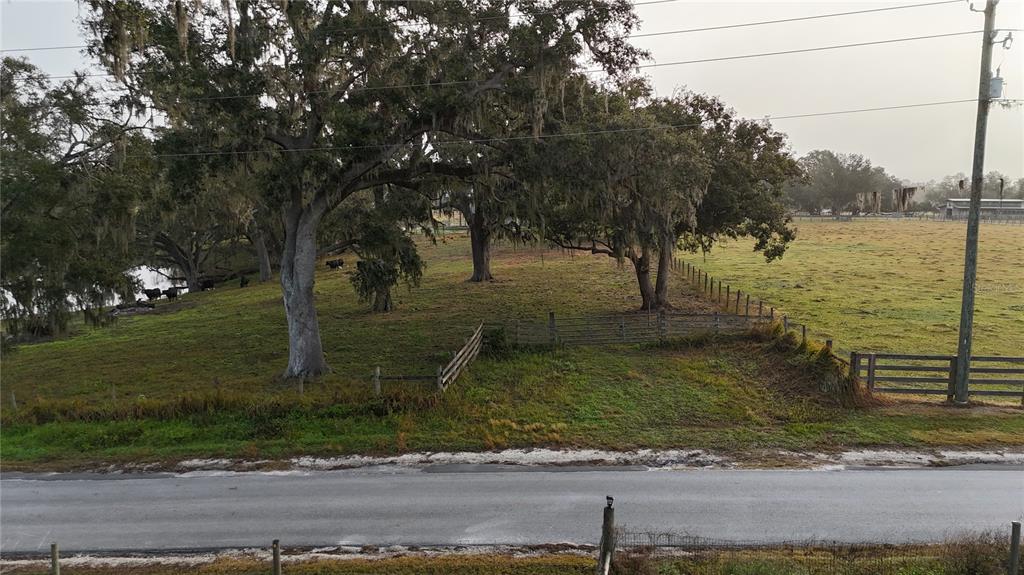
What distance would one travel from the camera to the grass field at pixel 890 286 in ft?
68.9

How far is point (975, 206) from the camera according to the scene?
13.9 m

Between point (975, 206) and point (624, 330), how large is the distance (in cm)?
1049

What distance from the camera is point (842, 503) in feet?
32.9

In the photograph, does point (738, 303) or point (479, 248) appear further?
point (479, 248)

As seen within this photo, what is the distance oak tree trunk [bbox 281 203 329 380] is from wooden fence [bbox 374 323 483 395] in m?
2.36

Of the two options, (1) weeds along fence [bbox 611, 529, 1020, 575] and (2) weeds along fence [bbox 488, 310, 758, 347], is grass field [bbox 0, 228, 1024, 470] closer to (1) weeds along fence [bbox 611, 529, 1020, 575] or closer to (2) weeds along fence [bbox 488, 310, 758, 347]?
(2) weeds along fence [bbox 488, 310, 758, 347]

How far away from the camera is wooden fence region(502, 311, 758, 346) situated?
66.9 ft

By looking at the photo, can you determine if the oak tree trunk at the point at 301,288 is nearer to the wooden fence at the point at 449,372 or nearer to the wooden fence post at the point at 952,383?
the wooden fence at the point at 449,372

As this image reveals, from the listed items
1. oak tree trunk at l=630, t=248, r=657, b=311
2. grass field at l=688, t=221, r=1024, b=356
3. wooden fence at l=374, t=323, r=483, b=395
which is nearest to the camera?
wooden fence at l=374, t=323, r=483, b=395

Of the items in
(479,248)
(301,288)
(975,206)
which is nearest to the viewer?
(975,206)

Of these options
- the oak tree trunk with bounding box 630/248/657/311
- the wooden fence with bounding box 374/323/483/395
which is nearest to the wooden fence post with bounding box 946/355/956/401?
the oak tree trunk with bounding box 630/248/657/311

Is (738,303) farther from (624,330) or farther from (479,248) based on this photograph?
(479,248)

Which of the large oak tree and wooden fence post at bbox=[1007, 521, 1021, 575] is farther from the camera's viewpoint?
the large oak tree

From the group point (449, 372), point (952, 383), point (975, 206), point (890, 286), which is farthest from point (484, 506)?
point (890, 286)
